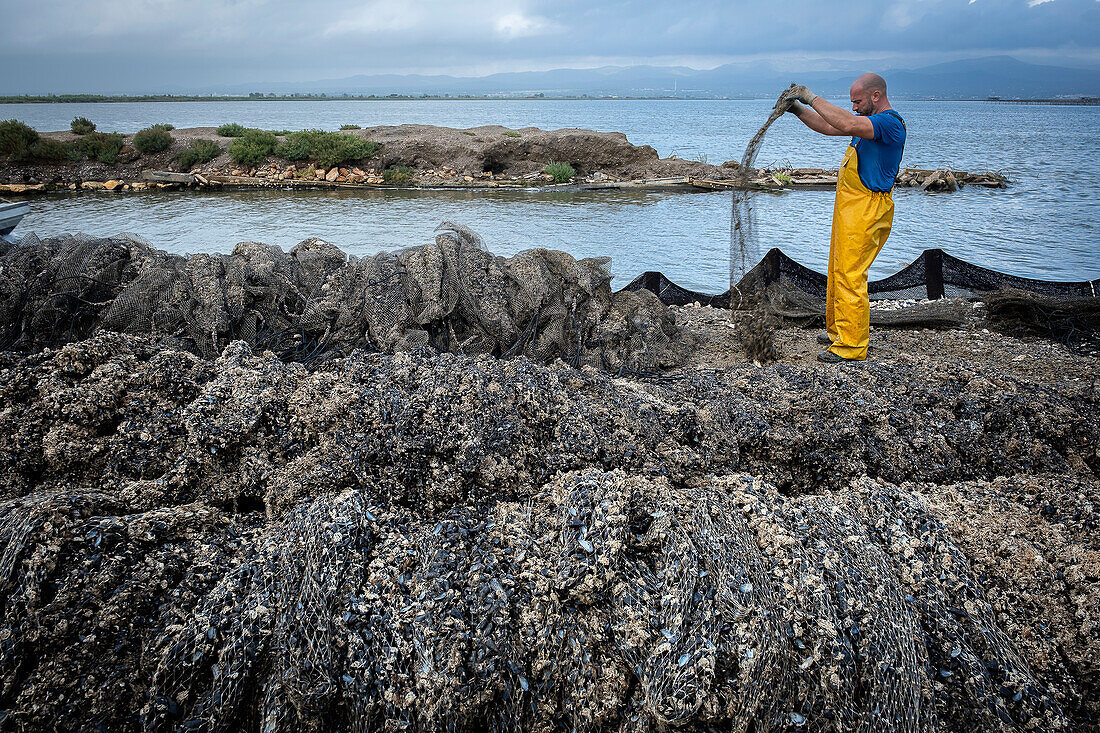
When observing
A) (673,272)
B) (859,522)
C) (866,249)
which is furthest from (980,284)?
(859,522)

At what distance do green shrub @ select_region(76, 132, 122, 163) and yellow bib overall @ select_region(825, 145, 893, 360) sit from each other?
1107 inches

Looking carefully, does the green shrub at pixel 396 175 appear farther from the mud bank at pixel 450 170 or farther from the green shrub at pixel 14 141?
the green shrub at pixel 14 141

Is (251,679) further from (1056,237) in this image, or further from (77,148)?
(77,148)

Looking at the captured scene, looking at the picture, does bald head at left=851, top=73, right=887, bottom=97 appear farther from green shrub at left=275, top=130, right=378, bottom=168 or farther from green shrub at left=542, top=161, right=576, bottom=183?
green shrub at left=275, top=130, right=378, bottom=168

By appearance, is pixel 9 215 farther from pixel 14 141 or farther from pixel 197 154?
pixel 14 141

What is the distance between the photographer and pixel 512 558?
71.1 inches

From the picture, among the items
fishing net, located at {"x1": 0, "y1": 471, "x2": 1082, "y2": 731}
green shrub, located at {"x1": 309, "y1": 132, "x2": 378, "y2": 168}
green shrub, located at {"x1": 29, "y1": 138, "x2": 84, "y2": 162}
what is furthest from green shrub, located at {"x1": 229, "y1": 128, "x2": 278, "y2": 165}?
fishing net, located at {"x1": 0, "y1": 471, "x2": 1082, "y2": 731}

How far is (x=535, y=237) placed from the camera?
12.7 metres

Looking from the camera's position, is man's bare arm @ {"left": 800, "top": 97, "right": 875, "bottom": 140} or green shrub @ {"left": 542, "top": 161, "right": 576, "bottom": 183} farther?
green shrub @ {"left": 542, "top": 161, "right": 576, "bottom": 183}

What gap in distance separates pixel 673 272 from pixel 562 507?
813 centimetres

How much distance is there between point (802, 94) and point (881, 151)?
28.9 inches

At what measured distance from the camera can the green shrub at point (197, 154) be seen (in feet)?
78.7

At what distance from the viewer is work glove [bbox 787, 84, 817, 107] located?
14.8 feet

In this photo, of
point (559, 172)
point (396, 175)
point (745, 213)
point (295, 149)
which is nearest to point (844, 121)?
point (745, 213)
